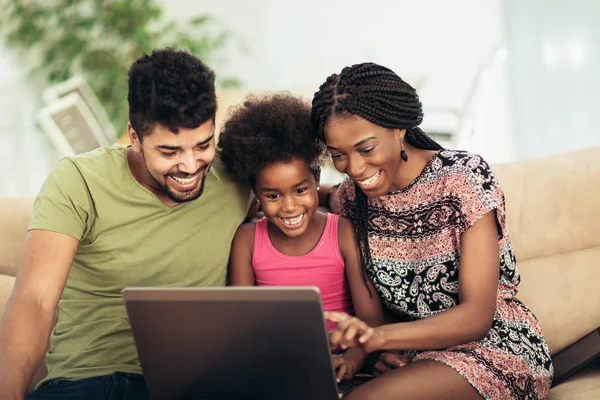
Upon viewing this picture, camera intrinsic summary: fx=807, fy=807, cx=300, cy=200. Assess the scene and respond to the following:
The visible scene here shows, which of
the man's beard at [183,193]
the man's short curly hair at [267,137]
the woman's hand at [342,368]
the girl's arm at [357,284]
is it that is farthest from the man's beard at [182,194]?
the woman's hand at [342,368]

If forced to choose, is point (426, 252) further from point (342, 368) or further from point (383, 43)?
point (383, 43)

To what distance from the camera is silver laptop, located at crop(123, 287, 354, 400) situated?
134 cm

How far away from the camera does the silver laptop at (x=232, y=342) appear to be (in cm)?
134

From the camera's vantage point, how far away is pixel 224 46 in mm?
5191

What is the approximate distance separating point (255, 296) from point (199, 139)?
53cm

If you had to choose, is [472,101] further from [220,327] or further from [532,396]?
[220,327]

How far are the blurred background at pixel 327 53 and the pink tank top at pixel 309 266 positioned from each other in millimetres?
2525

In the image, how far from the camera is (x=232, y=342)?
1410 millimetres

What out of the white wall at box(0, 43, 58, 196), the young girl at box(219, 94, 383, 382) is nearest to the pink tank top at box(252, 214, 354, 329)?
the young girl at box(219, 94, 383, 382)

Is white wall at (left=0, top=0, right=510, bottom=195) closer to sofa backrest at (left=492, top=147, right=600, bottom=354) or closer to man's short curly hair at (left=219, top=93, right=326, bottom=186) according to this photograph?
sofa backrest at (left=492, top=147, right=600, bottom=354)

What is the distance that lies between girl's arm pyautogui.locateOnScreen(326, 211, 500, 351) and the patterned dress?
1.5 inches

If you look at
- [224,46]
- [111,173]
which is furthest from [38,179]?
[111,173]

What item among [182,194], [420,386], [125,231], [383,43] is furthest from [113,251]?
[383,43]

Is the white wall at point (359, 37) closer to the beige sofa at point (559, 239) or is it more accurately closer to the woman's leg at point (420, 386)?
the beige sofa at point (559, 239)
